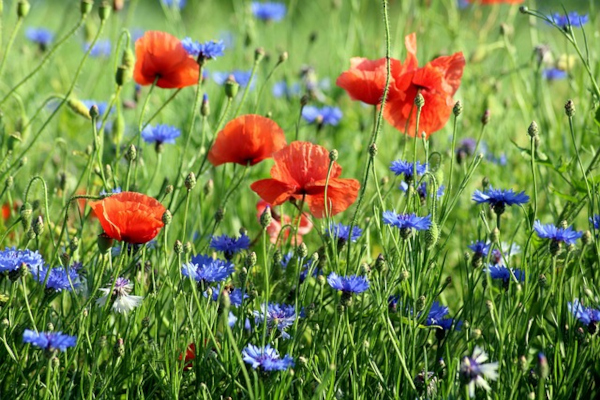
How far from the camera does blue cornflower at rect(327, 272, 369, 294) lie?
4.13 feet

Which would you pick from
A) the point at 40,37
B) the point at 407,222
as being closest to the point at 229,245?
the point at 407,222

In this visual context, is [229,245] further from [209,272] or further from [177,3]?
[177,3]

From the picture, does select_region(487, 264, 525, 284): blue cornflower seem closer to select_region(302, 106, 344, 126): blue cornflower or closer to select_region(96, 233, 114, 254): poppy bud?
select_region(96, 233, 114, 254): poppy bud

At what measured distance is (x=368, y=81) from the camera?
1.64 metres

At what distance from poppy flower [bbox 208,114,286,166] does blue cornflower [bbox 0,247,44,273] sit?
1.40ft

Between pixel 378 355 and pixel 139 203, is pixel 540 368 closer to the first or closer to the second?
pixel 378 355

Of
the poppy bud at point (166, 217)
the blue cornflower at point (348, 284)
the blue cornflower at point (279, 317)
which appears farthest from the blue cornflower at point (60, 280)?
the blue cornflower at point (348, 284)

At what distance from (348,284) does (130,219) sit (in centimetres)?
34

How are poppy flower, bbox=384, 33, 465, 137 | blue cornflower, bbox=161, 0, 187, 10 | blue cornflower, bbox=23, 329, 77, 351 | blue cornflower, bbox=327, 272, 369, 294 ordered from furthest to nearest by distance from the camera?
blue cornflower, bbox=161, 0, 187, 10 → poppy flower, bbox=384, 33, 465, 137 → blue cornflower, bbox=327, 272, 369, 294 → blue cornflower, bbox=23, 329, 77, 351

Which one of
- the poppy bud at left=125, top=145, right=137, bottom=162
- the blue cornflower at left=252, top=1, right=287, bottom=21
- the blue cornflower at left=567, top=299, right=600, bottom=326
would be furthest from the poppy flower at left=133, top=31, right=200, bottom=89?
the blue cornflower at left=252, top=1, right=287, bottom=21

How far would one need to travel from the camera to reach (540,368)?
1.02 metres

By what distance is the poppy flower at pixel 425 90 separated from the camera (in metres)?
1.63

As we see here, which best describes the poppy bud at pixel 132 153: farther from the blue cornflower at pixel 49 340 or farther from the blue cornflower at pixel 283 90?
the blue cornflower at pixel 283 90

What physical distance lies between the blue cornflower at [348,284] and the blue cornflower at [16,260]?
445 mm
